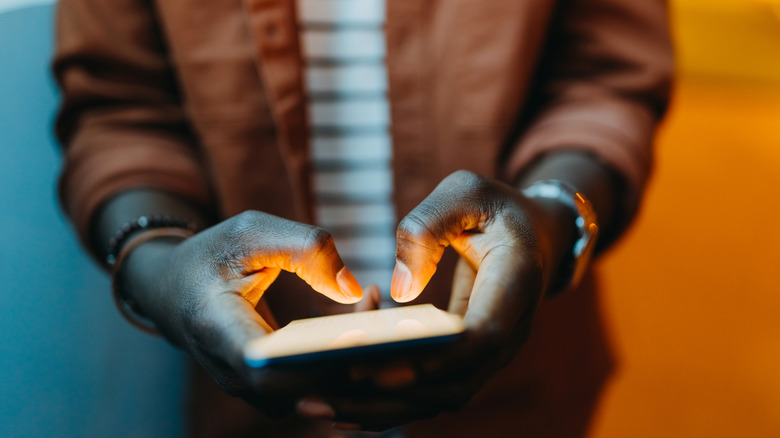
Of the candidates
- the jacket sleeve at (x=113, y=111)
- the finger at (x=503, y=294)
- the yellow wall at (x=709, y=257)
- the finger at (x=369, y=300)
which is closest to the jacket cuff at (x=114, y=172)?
the jacket sleeve at (x=113, y=111)

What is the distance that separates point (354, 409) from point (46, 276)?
0.52 m

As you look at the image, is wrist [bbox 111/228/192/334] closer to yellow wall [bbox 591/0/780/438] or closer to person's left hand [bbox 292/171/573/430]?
person's left hand [bbox 292/171/573/430]

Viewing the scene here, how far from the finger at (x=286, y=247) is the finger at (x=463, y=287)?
0.43 feet

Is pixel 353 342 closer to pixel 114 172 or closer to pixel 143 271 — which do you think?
pixel 143 271

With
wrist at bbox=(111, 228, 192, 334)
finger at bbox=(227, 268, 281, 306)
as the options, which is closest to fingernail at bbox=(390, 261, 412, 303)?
finger at bbox=(227, 268, 281, 306)

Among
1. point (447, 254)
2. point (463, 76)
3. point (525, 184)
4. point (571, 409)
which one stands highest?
point (463, 76)

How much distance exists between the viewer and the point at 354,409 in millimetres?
344

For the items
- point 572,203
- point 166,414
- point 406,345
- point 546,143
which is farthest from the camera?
point 166,414

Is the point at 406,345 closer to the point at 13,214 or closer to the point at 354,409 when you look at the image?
the point at 354,409

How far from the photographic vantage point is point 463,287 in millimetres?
463

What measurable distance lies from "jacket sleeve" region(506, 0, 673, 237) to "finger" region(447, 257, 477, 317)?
24cm

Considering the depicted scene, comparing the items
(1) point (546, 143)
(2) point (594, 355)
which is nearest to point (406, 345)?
(1) point (546, 143)

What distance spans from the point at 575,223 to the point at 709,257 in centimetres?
93

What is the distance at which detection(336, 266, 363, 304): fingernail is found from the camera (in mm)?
399
